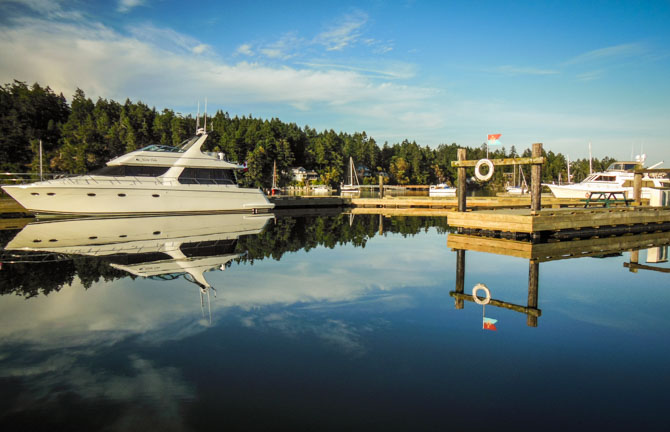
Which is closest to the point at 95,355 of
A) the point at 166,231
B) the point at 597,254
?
the point at 166,231

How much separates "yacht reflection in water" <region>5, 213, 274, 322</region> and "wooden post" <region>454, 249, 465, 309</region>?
4.44m

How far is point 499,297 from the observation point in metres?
7.26

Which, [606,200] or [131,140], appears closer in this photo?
[606,200]

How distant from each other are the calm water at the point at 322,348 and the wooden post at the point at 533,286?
0.48 ft

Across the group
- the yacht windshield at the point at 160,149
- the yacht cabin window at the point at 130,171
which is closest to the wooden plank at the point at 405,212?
the yacht windshield at the point at 160,149

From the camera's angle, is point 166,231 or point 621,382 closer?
point 621,382

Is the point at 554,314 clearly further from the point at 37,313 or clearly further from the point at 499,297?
the point at 37,313

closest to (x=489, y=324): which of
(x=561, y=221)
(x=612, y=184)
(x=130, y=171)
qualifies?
(x=561, y=221)

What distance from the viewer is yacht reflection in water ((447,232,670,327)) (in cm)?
1009

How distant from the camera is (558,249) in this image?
40.6ft

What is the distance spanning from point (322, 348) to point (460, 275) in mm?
5153

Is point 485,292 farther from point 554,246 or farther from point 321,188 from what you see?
point 321,188

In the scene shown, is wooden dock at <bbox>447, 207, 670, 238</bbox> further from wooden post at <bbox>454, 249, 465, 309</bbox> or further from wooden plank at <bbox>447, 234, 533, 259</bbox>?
wooden post at <bbox>454, 249, 465, 309</bbox>

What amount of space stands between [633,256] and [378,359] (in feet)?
35.9
